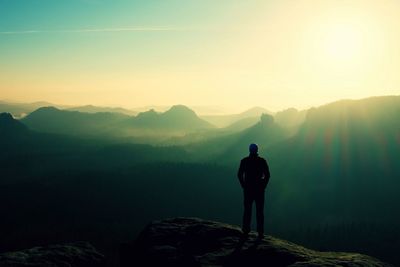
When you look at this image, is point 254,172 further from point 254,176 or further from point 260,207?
point 260,207

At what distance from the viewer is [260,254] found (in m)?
16.7

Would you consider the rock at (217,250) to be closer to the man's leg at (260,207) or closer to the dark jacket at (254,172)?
the man's leg at (260,207)

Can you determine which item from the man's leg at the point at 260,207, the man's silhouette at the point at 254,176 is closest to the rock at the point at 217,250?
the man's leg at the point at 260,207

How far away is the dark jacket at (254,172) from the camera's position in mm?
19375

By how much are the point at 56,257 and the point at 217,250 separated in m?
7.45

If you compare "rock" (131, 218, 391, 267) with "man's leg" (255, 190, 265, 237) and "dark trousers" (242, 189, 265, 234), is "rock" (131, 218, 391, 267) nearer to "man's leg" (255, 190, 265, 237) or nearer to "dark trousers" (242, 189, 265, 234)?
"man's leg" (255, 190, 265, 237)

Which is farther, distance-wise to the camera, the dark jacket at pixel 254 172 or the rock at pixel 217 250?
the dark jacket at pixel 254 172

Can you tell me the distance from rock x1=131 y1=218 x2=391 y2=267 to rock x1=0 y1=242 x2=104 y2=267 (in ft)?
7.55

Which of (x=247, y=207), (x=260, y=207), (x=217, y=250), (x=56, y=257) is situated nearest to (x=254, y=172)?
(x=260, y=207)

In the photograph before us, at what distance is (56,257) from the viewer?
60.0 ft

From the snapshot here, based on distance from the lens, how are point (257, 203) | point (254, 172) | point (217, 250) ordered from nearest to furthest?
point (217, 250), point (254, 172), point (257, 203)

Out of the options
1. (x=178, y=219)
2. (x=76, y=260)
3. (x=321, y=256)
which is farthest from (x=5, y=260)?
(x=321, y=256)

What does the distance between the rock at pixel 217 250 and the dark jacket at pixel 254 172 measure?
8.54 feet

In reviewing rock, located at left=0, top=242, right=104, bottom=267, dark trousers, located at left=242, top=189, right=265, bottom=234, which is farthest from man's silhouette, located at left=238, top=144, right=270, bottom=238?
rock, located at left=0, top=242, right=104, bottom=267
